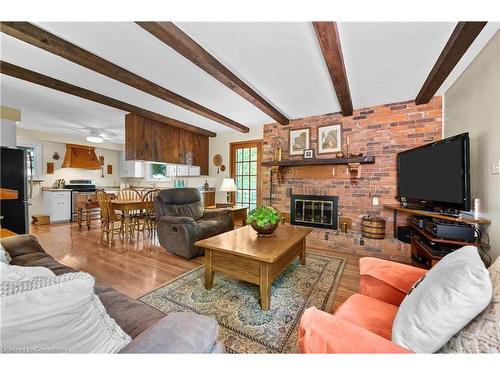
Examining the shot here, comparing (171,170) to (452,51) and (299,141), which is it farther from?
(452,51)

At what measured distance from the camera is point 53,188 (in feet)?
17.5

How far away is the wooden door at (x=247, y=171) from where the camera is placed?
4.82 meters

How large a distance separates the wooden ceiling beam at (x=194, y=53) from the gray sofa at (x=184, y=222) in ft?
5.82

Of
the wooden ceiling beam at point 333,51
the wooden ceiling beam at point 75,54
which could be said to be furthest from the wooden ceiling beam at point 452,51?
the wooden ceiling beam at point 75,54

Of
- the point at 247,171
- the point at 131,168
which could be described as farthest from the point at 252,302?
the point at 131,168

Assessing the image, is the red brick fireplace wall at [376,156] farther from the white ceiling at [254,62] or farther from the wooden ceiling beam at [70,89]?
the wooden ceiling beam at [70,89]

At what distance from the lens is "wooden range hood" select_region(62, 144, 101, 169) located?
559cm

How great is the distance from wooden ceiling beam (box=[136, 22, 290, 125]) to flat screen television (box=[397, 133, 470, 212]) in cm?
215

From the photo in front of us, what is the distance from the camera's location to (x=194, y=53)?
5.97 ft

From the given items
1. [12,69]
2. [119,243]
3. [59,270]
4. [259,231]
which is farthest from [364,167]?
[12,69]

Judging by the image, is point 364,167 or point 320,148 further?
point 320,148
